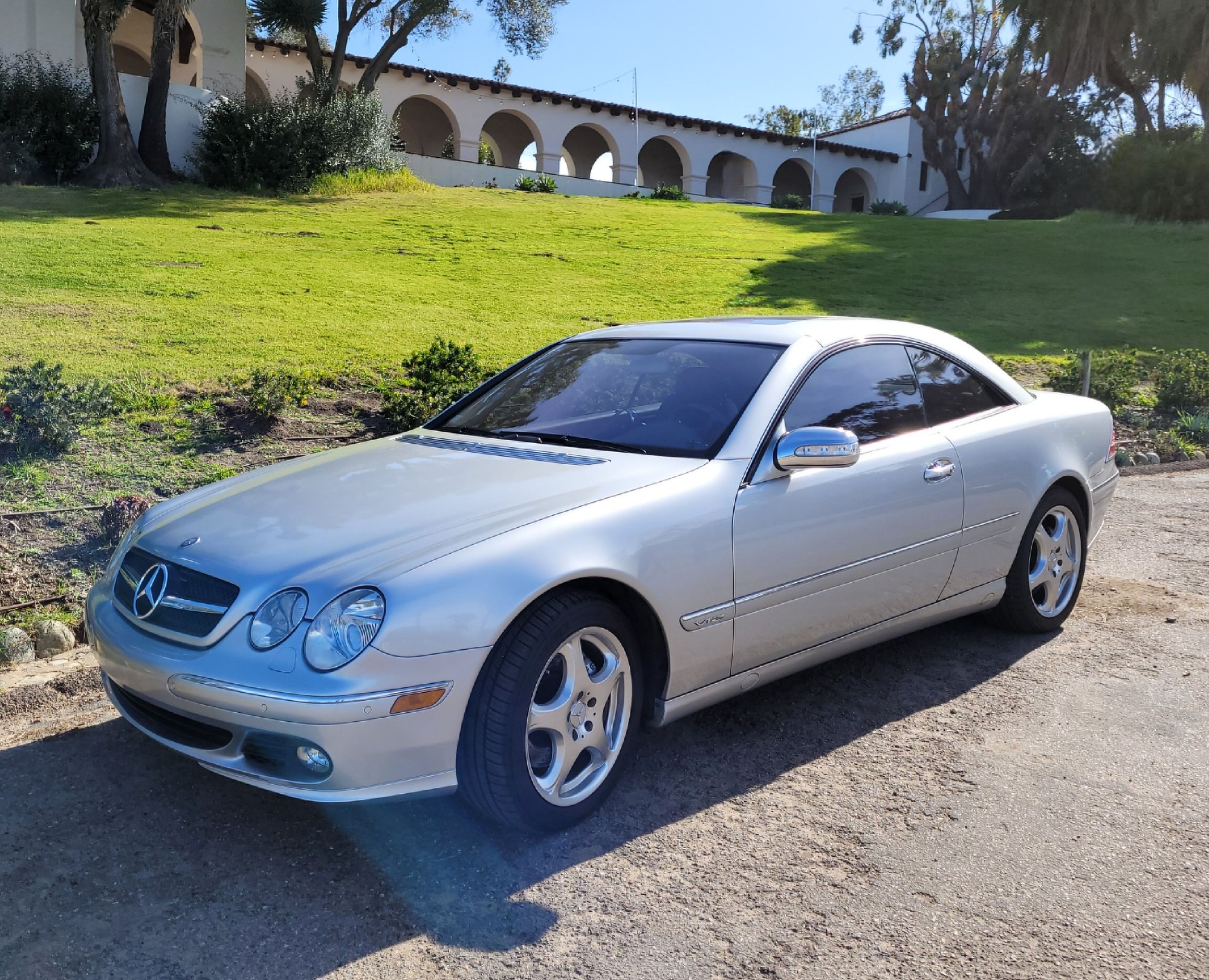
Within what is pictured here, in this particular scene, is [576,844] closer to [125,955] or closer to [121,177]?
[125,955]

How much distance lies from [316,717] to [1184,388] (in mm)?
10876

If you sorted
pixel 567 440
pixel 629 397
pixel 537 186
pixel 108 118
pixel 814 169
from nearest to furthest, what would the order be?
pixel 567 440
pixel 629 397
pixel 108 118
pixel 537 186
pixel 814 169

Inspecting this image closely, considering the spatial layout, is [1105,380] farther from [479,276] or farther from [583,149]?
[583,149]

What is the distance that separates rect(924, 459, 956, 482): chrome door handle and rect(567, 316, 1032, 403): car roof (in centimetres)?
59

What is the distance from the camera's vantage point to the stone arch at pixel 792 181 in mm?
46000

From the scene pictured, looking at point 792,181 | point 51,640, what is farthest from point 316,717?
point 792,181

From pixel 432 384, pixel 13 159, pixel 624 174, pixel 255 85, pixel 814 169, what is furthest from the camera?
pixel 814 169

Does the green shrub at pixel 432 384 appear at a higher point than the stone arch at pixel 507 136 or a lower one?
lower

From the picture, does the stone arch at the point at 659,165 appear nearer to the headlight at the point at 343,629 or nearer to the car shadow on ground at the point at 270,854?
the car shadow on ground at the point at 270,854

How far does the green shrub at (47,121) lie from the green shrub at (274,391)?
44.5 feet

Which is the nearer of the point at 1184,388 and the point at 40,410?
the point at 40,410

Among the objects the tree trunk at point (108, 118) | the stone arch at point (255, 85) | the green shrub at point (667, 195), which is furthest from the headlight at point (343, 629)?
the stone arch at point (255, 85)

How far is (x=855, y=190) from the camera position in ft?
156

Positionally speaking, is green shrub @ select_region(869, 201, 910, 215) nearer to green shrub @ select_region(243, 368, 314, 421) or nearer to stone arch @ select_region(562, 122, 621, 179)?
stone arch @ select_region(562, 122, 621, 179)
